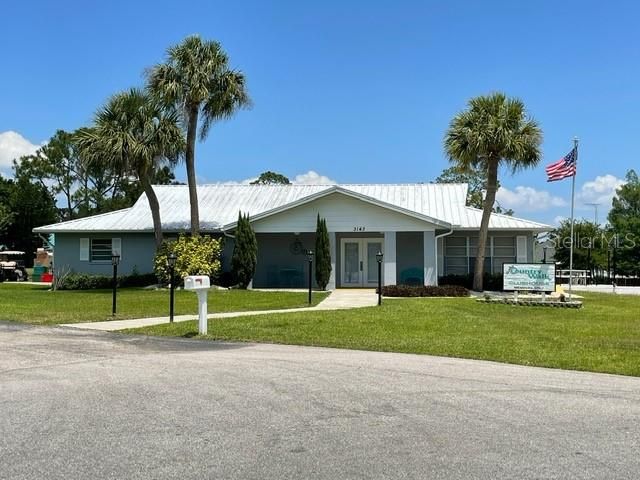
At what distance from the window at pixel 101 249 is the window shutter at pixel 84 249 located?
23cm

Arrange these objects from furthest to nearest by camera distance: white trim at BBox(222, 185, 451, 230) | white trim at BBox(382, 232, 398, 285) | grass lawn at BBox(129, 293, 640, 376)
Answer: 1. white trim at BBox(382, 232, 398, 285)
2. white trim at BBox(222, 185, 451, 230)
3. grass lawn at BBox(129, 293, 640, 376)

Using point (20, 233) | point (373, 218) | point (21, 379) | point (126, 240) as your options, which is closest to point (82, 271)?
point (126, 240)

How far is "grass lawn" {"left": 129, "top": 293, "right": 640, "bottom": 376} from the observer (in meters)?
11.4

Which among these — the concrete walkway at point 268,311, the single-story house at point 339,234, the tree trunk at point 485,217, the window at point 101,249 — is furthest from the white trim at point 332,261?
the window at point 101,249

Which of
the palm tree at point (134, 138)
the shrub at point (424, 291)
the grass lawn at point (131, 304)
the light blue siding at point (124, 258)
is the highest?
the palm tree at point (134, 138)

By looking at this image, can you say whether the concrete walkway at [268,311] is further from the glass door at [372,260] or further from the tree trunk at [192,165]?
the tree trunk at [192,165]

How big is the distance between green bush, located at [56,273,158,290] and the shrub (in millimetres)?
11205

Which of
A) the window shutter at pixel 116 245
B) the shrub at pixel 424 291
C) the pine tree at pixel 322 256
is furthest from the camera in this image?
the window shutter at pixel 116 245

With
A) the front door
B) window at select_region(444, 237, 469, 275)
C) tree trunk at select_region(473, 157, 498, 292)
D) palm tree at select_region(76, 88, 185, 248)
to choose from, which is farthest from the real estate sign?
palm tree at select_region(76, 88, 185, 248)

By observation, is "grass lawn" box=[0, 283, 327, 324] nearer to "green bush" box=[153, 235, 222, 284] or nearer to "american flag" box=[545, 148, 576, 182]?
"green bush" box=[153, 235, 222, 284]

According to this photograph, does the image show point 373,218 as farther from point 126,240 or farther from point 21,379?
point 21,379

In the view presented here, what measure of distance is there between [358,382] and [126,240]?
2567 centimetres

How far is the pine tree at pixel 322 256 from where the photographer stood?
2792cm

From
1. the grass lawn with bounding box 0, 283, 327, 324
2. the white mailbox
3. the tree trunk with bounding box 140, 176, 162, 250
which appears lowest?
the grass lawn with bounding box 0, 283, 327, 324
